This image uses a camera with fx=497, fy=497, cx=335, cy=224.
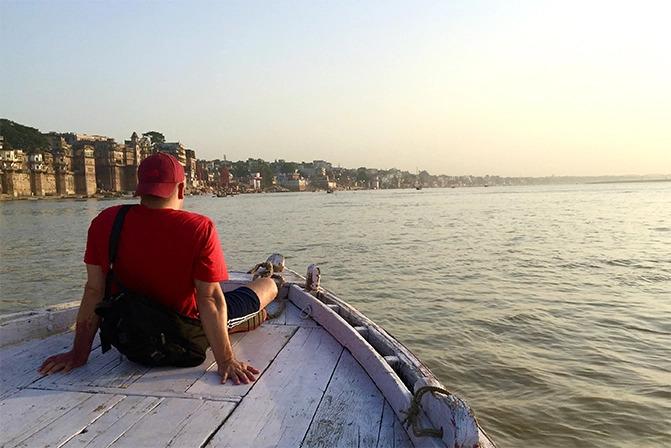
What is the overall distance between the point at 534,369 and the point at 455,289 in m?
4.67

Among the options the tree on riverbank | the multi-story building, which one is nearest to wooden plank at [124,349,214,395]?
the multi-story building

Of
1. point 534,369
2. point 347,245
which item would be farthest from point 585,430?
point 347,245

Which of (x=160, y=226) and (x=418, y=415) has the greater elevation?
(x=160, y=226)

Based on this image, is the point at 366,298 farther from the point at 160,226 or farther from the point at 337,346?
the point at 160,226

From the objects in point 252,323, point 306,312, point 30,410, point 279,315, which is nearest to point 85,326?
point 30,410

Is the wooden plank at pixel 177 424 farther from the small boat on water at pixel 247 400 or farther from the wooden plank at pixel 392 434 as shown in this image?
the wooden plank at pixel 392 434

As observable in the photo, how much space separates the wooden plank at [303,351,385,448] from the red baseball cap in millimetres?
1461

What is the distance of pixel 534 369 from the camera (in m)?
5.88

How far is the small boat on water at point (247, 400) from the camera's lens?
2168 millimetres

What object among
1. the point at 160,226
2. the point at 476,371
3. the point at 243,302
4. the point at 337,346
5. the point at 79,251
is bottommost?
the point at 79,251

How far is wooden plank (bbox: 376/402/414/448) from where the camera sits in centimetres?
215

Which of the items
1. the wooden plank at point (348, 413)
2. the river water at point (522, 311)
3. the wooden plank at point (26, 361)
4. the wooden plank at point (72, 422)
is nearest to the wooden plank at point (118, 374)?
the wooden plank at point (72, 422)

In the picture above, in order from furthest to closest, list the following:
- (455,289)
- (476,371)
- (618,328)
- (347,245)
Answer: (347,245)
(455,289)
(618,328)
(476,371)

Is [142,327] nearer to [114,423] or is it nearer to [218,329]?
[218,329]
